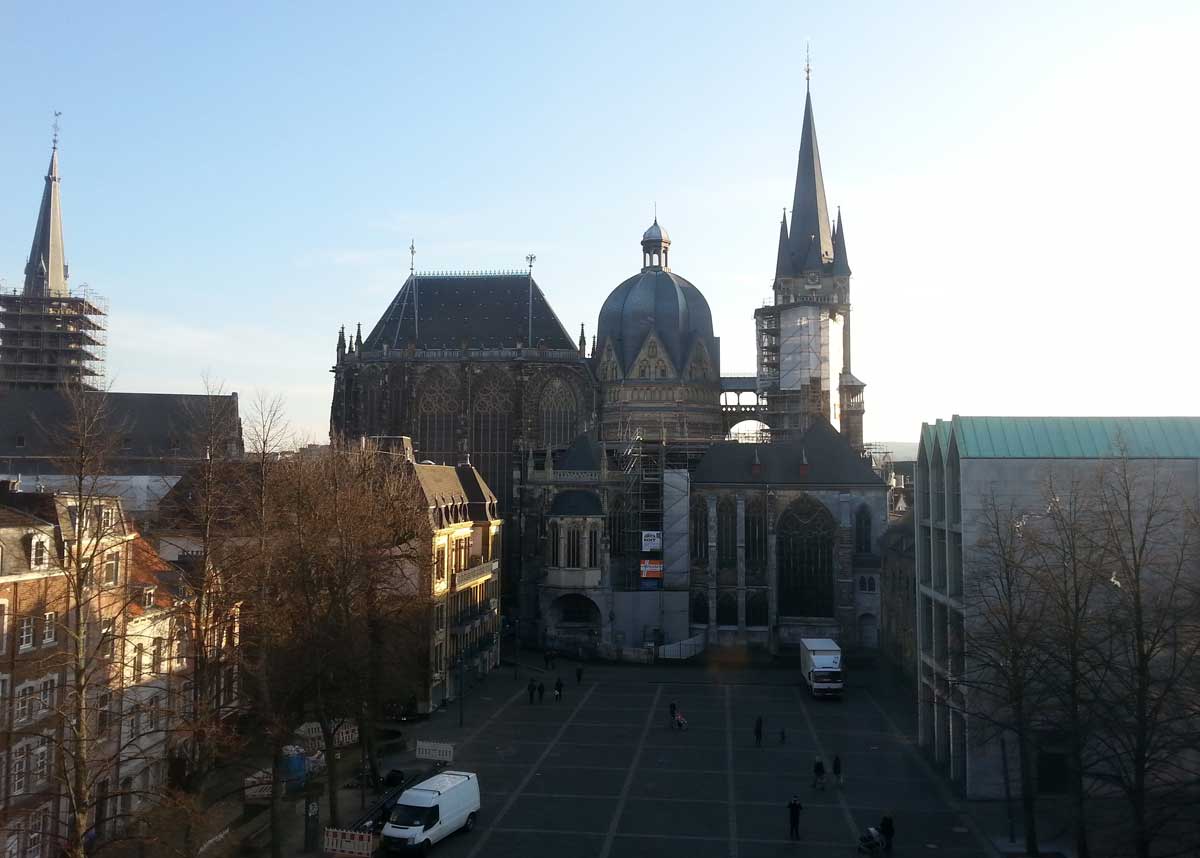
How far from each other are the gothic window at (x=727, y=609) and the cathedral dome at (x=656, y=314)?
24026 millimetres

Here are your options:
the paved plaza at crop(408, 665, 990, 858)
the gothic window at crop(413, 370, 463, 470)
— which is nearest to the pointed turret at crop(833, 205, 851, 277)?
the gothic window at crop(413, 370, 463, 470)

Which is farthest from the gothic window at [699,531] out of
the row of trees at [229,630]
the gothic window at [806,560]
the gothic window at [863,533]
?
the row of trees at [229,630]

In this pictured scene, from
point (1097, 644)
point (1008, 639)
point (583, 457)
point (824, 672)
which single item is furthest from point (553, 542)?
point (1097, 644)

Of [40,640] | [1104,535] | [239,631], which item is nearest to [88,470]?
[40,640]

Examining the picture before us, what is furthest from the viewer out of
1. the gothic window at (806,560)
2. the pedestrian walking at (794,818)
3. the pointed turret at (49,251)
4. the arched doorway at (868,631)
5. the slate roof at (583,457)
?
the pointed turret at (49,251)

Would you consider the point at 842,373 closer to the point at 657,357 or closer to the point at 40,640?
the point at 657,357

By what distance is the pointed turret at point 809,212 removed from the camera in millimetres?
90438

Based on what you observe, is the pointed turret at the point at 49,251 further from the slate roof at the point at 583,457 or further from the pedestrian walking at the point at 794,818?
the pedestrian walking at the point at 794,818

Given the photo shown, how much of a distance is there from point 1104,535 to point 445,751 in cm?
2244

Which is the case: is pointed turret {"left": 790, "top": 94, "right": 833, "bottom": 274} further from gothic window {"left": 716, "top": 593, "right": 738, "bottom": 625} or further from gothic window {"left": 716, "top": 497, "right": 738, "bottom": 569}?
gothic window {"left": 716, "top": 593, "right": 738, "bottom": 625}

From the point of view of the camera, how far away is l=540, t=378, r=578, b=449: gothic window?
86.8 m

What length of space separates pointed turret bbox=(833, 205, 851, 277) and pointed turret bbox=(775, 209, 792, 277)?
153 inches

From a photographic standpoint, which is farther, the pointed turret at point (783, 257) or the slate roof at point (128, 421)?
the pointed turret at point (783, 257)

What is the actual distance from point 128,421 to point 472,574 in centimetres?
3206
